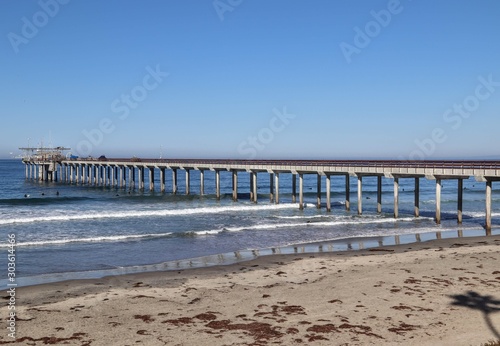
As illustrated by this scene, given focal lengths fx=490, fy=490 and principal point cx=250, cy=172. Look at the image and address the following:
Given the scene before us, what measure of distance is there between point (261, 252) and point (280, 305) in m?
8.58

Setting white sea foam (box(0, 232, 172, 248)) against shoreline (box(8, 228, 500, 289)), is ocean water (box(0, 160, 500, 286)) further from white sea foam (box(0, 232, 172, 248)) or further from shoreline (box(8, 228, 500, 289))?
shoreline (box(8, 228, 500, 289))

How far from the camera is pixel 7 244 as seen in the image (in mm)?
23406

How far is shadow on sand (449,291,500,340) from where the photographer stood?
Answer: 11.9 metres

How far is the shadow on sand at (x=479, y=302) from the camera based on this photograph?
1187 centimetres

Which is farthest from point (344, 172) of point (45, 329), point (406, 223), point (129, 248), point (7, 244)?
point (45, 329)

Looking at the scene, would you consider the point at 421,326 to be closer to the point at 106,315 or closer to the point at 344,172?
the point at 106,315

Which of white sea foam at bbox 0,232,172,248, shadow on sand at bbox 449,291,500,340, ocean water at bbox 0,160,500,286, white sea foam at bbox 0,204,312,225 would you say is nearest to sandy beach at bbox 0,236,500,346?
shadow on sand at bbox 449,291,500,340

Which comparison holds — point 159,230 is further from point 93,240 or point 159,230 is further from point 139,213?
point 139,213

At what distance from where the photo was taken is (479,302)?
12719 millimetres

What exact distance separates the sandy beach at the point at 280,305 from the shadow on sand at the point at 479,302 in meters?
0.02

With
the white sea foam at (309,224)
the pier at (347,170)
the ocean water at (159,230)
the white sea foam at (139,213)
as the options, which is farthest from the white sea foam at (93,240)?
the pier at (347,170)

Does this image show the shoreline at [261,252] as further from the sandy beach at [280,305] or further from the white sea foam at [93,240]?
the white sea foam at [93,240]

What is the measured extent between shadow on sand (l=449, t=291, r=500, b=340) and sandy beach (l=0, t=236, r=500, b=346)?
2 centimetres

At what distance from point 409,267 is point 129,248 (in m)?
12.4
